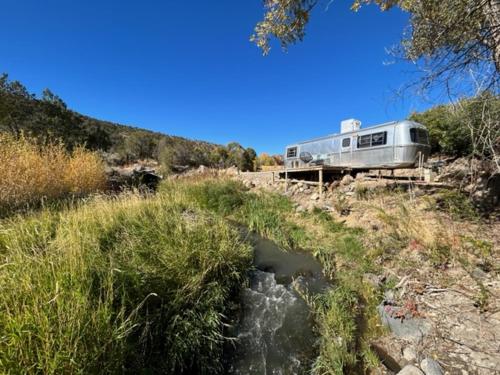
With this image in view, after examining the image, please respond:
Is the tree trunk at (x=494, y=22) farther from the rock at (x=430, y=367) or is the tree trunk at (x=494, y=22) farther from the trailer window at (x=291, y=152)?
the trailer window at (x=291, y=152)

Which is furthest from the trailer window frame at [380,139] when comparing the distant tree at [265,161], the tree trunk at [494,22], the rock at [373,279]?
the distant tree at [265,161]

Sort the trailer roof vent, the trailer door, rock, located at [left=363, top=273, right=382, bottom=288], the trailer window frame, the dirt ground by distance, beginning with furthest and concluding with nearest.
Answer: the trailer roof vent, the trailer door, the trailer window frame, rock, located at [left=363, top=273, right=382, bottom=288], the dirt ground

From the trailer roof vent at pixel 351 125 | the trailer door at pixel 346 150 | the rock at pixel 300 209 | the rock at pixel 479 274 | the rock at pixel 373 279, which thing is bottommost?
the rock at pixel 373 279

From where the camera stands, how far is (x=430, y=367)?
88.9 inches

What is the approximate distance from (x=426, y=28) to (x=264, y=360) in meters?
5.03

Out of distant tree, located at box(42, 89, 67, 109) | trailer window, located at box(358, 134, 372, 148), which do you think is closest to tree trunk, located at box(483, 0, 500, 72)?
trailer window, located at box(358, 134, 372, 148)

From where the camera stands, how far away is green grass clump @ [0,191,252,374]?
1.43 metres

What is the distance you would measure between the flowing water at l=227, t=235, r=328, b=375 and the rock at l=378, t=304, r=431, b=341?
95 centimetres

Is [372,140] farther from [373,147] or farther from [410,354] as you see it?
[410,354]

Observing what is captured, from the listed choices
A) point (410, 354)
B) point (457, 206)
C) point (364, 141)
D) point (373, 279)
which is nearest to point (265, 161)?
point (364, 141)

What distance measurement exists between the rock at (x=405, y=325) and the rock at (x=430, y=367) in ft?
1.12

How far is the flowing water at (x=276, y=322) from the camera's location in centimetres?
262

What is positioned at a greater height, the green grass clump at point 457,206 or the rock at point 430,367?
the green grass clump at point 457,206

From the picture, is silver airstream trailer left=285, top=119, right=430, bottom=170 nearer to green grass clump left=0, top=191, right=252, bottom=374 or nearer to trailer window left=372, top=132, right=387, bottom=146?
trailer window left=372, top=132, right=387, bottom=146
